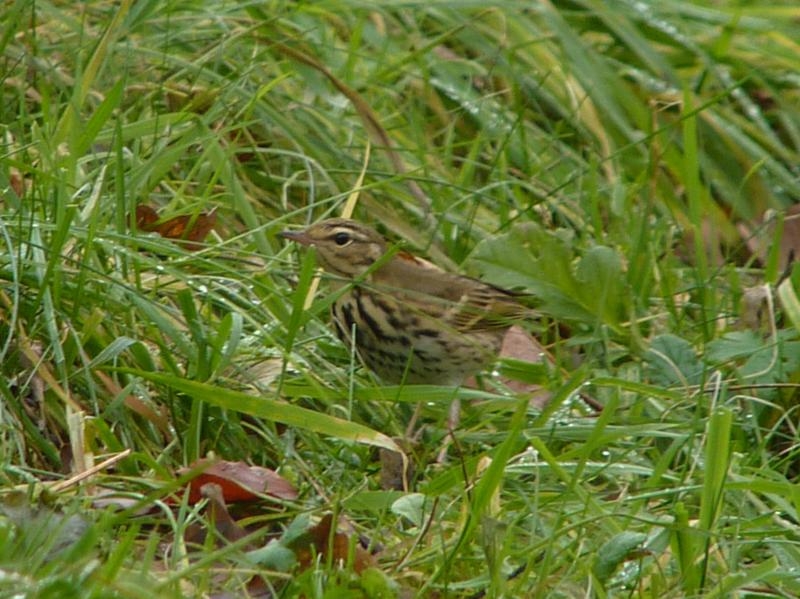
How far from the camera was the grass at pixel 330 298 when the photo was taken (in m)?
3.50

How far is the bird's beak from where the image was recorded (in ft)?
15.9

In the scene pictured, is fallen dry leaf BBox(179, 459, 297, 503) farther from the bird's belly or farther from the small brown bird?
the bird's belly

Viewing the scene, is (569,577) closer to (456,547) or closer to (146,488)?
(456,547)

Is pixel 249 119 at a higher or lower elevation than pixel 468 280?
higher

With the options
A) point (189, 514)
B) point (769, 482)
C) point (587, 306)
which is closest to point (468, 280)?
point (587, 306)

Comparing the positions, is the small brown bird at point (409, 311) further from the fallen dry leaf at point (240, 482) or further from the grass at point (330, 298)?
the fallen dry leaf at point (240, 482)

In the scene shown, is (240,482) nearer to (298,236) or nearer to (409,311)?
(409,311)

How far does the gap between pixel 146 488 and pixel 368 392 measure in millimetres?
737

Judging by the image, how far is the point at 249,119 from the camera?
5.38 metres

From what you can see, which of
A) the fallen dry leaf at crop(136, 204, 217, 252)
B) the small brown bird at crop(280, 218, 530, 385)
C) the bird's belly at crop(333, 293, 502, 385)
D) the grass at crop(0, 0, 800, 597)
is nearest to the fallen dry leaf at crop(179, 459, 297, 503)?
the grass at crop(0, 0, 800, 597)

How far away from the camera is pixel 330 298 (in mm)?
4219

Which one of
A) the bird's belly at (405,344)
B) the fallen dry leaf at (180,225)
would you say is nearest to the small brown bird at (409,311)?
the bird's belly at (405,344)

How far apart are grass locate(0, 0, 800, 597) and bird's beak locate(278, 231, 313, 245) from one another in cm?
7

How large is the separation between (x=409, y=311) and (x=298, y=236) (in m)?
0.37
